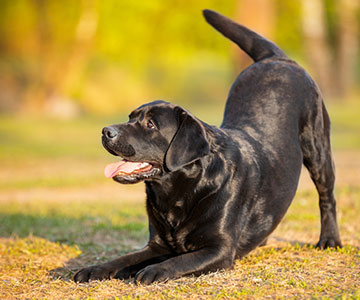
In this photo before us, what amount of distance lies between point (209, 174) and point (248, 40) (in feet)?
7.17

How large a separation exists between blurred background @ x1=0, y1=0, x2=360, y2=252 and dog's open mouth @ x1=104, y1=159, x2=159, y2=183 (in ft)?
5.05

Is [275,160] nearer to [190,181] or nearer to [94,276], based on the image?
[190,181]

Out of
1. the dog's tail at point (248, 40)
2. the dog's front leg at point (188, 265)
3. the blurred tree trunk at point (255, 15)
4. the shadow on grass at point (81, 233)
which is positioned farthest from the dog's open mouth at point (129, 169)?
the blurred tree trunk at point (255, 15)

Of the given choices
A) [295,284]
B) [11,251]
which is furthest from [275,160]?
[11,251]

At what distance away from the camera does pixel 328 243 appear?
5.59m

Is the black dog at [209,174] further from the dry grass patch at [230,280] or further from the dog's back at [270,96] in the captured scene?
the dry grass patch at [230,280]

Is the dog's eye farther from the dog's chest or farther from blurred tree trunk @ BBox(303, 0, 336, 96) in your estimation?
blurred tree trunk @ BBox(303, 0, 336, 96)

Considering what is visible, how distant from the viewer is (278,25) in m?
38.9

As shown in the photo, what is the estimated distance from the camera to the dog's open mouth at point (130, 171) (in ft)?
14.7

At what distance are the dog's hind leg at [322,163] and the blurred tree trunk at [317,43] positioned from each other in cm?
2402

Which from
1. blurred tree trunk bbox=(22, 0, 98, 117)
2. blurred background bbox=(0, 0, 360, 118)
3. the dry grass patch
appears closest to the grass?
the dry grass patch

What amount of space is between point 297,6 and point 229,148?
32.6 metres

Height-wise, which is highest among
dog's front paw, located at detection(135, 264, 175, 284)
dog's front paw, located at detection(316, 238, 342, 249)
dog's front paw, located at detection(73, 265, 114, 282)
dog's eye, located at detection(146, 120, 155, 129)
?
dog's eye, located at detection(146, 120, 155, 129)

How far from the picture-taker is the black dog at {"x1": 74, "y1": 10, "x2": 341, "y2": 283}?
176 inches
